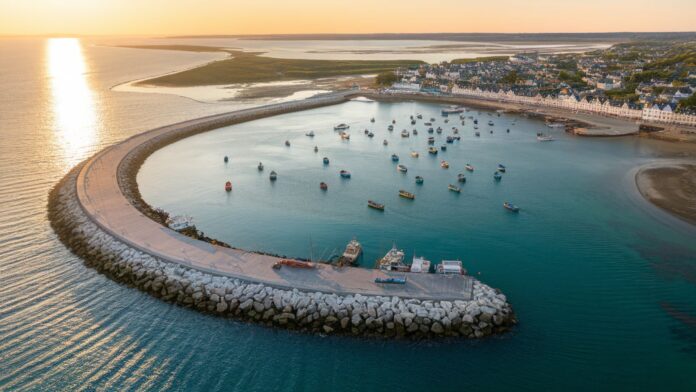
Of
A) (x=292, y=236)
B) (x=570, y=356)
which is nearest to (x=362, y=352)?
(x=570, y=356)

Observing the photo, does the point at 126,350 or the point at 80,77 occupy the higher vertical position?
the point at 80,77

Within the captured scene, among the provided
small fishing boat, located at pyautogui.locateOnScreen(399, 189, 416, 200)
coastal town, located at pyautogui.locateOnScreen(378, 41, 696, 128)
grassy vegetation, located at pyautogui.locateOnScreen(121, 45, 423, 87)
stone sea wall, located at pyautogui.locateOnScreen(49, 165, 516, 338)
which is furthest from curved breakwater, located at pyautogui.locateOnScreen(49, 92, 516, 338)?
grassy vegetation, located at pyautogui.locateOnScreen(121, 45, 423, 87)

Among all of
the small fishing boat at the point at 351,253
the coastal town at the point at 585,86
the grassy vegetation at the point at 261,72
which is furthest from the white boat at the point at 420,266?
the grassy vegetation at the point at 261,72

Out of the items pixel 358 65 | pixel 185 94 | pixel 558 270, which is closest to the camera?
pixel 558 270

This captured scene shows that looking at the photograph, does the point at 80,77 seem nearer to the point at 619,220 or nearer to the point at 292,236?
the point at 292,236

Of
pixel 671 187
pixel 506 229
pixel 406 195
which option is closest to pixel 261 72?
pixel 406 195

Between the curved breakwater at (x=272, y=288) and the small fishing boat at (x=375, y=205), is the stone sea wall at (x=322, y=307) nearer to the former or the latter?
the curved breakwater at (x=272, y=288)
